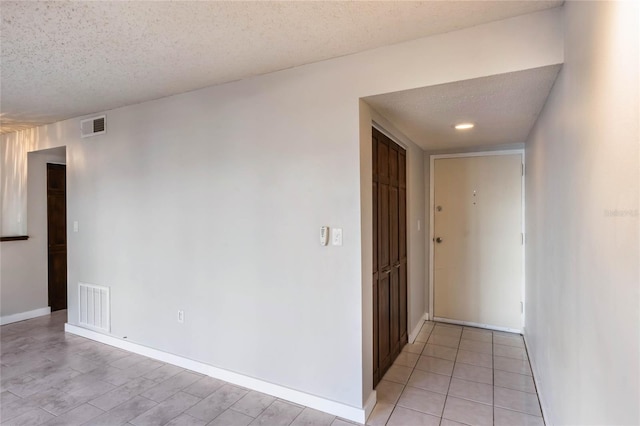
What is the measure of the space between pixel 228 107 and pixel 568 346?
2.70 m

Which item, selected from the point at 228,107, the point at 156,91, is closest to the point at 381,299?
the point at 228,107

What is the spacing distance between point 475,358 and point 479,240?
143 centimetres

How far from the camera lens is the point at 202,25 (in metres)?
1.85

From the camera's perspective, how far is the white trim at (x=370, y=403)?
7.28 feet

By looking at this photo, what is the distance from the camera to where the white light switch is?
226 cm

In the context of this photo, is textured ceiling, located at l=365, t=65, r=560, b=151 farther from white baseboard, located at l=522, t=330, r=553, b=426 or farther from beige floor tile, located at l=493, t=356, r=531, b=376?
beige floor tile, located at l=493, t=356, r=531, b=376

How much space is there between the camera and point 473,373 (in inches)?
112

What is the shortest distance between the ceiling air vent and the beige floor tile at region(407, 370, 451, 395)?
3855 mm

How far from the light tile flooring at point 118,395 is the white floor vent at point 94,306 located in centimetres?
28

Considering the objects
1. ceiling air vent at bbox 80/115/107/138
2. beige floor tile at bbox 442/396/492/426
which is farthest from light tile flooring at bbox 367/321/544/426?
ceiling air vent at bbox 80/115/107/138

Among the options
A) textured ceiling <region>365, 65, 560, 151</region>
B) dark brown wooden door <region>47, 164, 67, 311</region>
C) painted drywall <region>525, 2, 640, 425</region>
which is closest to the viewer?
painted drywall <region>525, 2, 640, 425</region>

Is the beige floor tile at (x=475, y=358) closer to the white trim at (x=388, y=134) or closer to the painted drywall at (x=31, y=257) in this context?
the white trim at (x=388, y=134)

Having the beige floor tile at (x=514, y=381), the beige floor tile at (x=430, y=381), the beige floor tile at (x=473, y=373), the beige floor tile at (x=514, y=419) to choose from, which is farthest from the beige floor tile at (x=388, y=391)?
the beige floor tile at (x=514, y=381)

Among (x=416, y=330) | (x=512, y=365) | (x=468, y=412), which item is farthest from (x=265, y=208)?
(x=512, y=365)
